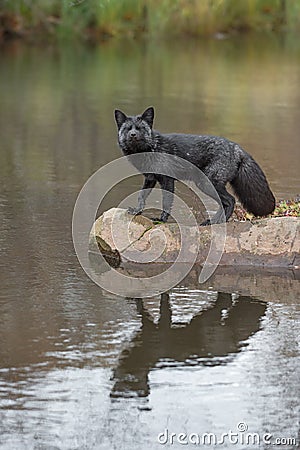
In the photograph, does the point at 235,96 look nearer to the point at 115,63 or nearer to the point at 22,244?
the point at 115,63

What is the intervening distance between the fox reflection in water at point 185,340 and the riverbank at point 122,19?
2305cm

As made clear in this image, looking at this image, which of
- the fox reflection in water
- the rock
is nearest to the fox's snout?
the rock

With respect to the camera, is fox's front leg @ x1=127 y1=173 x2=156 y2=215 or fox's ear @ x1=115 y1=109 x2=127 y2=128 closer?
fox's ear @ x1=115 y1=109 x2=127 y2=128

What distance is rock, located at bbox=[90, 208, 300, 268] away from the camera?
26.6 ft

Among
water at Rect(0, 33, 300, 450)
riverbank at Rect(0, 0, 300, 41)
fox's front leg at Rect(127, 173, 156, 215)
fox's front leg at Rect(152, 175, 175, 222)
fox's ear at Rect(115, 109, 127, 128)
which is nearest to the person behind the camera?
water at Rect(0, 33, 300, 450)

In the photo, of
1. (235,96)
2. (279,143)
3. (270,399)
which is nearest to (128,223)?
(270,399)

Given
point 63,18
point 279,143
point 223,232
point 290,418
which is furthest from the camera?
point 63,18

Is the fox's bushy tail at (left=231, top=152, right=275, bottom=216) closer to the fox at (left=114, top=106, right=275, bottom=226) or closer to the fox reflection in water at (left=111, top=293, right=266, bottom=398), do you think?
the fox at (left=114, top=106, right=275, bottom=226)

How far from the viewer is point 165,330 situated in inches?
272

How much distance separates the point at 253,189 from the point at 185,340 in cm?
213

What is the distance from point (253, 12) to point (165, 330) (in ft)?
100

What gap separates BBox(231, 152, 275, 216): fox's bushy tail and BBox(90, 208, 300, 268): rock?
0.81ft

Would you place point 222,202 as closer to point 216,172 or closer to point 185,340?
point 216,172

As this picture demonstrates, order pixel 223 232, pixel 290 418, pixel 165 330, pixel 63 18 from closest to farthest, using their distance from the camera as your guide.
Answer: pixel 290 418, pixel 165 330, pixel 223 232, pixel 63 18
